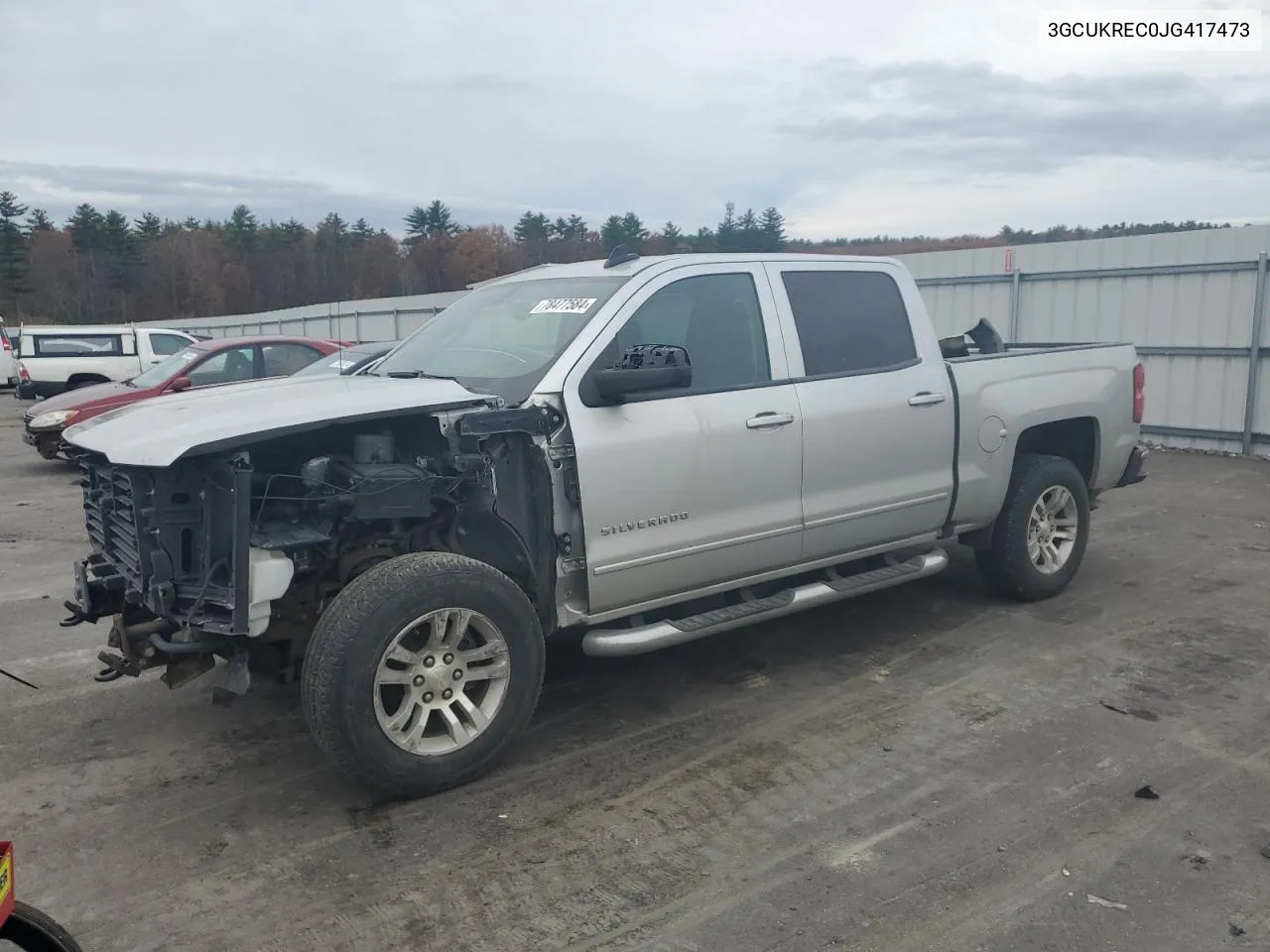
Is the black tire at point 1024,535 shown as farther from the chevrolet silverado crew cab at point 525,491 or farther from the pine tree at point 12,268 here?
the pine tree at point 12,268

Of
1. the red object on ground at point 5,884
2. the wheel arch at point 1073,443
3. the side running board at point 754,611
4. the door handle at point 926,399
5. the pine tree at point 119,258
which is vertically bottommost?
the side running board at point 754,611

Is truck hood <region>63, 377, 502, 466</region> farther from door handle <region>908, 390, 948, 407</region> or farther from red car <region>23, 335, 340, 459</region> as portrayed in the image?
red car <region>23, 335, 340, 459</region>

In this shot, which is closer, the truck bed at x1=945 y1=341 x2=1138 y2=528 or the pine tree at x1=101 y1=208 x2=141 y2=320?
the truck bed at x1=945 y1=341 x2=1138 y2=528

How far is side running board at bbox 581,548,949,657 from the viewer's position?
430 cm

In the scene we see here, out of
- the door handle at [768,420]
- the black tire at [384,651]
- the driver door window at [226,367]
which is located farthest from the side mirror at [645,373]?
the driver door window at [226,367]

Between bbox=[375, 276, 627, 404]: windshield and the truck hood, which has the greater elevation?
bbox=[375, 276, 627, 404]: windshield

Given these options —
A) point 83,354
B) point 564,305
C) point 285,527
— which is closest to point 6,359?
point 83,354

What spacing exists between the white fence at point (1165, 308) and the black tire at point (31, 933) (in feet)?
29.6

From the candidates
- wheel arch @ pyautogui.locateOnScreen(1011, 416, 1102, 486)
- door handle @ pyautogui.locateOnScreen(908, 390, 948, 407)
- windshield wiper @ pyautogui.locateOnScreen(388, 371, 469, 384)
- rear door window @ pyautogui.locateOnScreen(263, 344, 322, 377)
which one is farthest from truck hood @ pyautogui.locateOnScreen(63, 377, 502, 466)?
rear door window @ pyautogui.locateOnScreen(263, 344, 322, 377)

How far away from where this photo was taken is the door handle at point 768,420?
467cm

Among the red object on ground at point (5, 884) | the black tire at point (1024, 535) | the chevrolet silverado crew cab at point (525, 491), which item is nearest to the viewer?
the red object on ground at point (5, 884)

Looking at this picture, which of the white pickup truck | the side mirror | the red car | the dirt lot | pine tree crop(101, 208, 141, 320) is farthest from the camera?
pine tree crop(101, 208, 141, 320)

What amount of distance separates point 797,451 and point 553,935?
2.56 m

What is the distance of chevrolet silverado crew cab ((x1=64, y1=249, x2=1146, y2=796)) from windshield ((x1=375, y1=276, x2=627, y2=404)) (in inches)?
0.8
